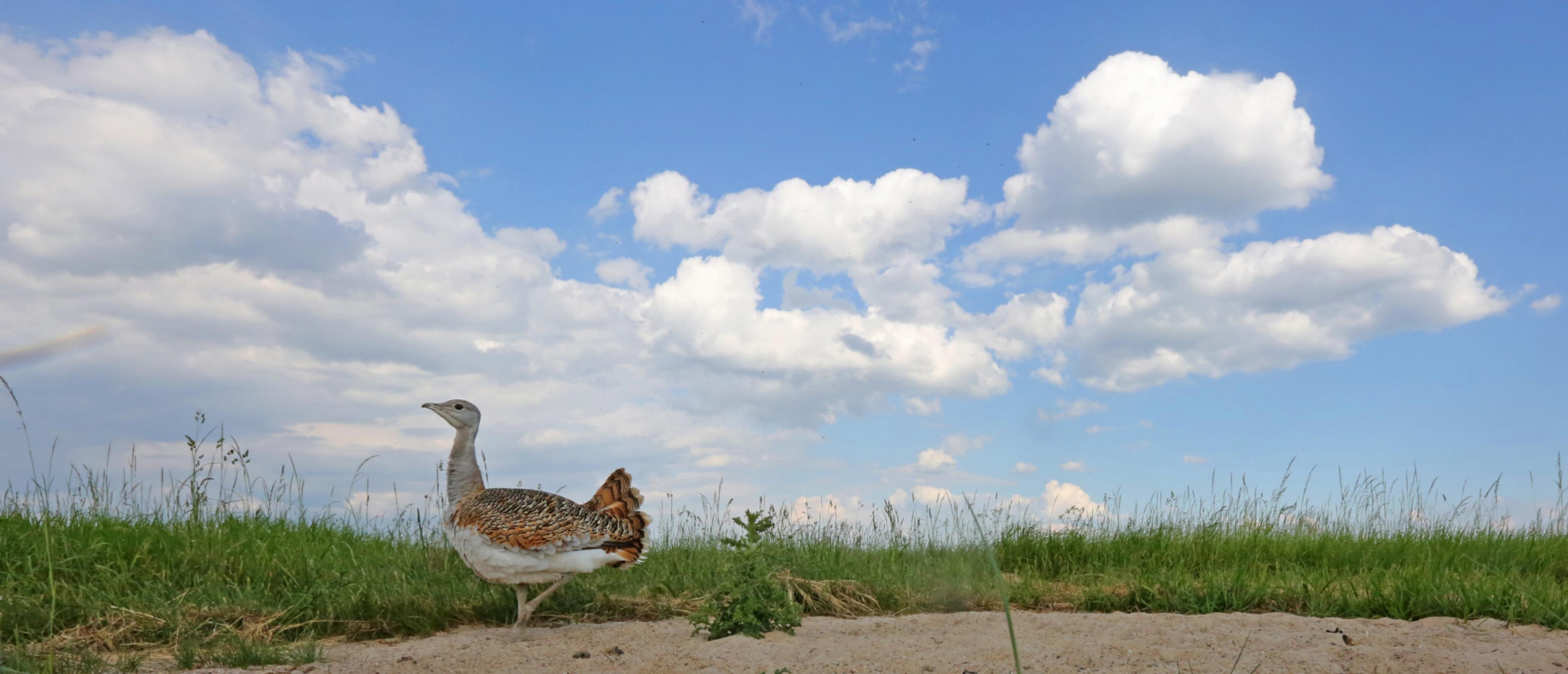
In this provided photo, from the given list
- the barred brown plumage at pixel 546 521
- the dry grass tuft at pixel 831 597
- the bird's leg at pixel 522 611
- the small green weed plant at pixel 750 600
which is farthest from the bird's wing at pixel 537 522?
the dry grass tuft at pixel 831 597

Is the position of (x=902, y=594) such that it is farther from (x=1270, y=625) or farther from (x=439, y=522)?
(x=439, y=522)

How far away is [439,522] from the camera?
8.38 meters

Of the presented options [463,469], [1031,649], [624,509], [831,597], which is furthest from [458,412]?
[1031,649]

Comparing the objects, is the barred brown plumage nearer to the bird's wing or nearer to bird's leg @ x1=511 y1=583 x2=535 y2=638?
the bird's wing

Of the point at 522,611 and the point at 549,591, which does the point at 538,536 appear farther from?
the point at 522,611

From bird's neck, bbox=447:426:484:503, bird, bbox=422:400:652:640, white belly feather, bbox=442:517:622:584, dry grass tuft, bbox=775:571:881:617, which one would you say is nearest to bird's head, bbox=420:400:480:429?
bird's neck, bbox=447:426:484:503

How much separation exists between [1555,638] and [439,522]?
7.65m

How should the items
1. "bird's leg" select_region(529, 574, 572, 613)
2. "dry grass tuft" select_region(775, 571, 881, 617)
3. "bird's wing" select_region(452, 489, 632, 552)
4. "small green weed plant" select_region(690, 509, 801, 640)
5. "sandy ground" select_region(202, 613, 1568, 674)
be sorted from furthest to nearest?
"dry grass tuft" select_region(775, 571, 881, 617)
"bird's leg" select_region(529, 574, 572, 613)
"bird's wing" select_region(452, 489, 632, 552)
"small green weed plant" select_region(690, 509, 801, 640)
"sandy ground" select_region(202, 613, 1568, 674)

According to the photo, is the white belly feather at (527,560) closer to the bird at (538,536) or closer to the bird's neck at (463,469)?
the bird at (538,536)

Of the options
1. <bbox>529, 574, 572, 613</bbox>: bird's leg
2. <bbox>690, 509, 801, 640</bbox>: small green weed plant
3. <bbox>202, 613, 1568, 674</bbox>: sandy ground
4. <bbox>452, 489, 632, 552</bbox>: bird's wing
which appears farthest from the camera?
<bbox>529, 574, 572, 613</bbox>: bird's leg

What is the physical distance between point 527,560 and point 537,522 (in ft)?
0.69

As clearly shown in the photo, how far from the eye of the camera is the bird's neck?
6336 millimetres

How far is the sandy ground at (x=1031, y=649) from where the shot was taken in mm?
4203

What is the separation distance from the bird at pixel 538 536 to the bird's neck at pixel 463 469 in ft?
0.52
